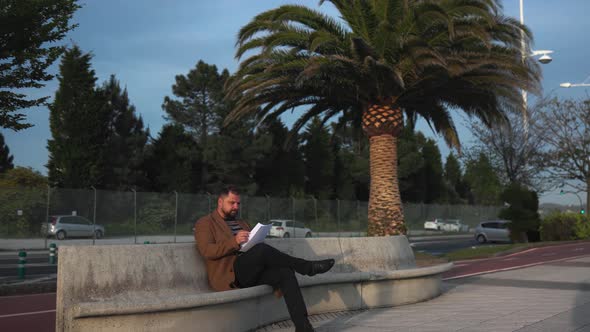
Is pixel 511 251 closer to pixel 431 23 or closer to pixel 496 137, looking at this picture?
pixel 431 23

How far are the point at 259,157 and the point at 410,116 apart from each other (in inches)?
1099

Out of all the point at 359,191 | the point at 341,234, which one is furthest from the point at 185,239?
the point at 359,191

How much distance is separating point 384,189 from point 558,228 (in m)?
21.6

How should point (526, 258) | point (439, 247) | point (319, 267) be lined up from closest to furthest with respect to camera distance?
point (319, 267) → point (526, 258) → point (439, 247)

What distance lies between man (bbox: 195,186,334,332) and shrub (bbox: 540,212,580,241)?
31745 millimetres

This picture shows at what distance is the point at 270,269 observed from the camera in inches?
259

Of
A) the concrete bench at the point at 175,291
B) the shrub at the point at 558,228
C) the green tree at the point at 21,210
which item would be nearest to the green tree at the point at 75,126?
the green tree at the point at 21,210

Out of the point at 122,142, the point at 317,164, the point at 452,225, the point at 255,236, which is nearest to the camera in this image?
the point at 255,236

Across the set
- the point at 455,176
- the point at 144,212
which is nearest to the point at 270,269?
the point at 144,212

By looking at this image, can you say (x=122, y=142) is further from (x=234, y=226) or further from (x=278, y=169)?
(x=234, y=226)

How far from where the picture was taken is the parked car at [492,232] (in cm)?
3928

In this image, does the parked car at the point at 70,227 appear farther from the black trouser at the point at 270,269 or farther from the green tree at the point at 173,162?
the black trouser at the point at 270,269

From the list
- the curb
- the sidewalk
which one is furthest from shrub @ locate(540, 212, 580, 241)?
the curb

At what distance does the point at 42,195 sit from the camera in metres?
26.3
